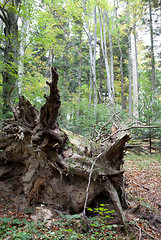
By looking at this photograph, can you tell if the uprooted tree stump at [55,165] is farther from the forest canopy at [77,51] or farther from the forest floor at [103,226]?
the forest canopy at [77,51]

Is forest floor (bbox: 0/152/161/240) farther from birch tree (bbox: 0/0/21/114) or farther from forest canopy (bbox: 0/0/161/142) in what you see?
birch tree (bbox: 0/0/21/114)

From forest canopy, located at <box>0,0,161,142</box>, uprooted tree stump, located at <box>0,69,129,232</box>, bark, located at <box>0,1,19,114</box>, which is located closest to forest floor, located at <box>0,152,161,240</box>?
uprooted tree stump, located at <box>0,69,129,232</box>

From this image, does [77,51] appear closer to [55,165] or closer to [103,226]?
[55,165]

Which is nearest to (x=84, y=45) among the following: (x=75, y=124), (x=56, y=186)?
(x=75, y=124)

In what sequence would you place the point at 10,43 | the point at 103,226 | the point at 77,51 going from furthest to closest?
1. the point at 77,51
2. the point at 10,43
3. the point at 103,226

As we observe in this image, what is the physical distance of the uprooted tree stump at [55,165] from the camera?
3.31 m

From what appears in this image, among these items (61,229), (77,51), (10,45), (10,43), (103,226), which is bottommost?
(103,226)

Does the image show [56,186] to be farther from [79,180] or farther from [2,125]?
[2,125]

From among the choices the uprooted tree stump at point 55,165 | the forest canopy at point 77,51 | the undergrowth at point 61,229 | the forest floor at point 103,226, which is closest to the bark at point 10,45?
the forest canopy at point 77,51

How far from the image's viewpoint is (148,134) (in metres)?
10.2

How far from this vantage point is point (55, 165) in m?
3.55

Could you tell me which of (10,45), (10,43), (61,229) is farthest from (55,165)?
(10,43)

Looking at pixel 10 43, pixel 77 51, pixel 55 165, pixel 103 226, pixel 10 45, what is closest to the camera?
pixel 103 226

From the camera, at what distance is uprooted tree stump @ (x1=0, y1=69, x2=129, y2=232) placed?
10.9 ft
